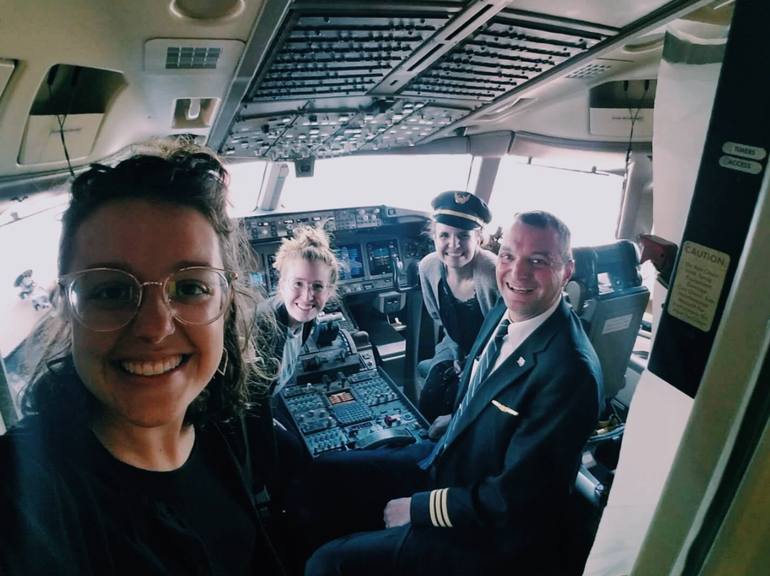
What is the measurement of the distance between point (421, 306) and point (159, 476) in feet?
11.7

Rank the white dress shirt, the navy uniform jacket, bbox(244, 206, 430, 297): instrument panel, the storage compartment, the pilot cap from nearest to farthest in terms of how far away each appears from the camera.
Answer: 1. the storage compartment
2. the navy uniform jacket
3. the white dress shirt
4. the pilot cap
5. bbox(244, 206, 430, 297): instrument panel

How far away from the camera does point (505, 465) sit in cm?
185

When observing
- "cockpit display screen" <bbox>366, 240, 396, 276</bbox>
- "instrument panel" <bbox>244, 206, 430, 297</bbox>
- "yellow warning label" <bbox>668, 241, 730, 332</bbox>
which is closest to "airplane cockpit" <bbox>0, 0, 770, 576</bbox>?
"yellow warning label" <bbox>668, 241, 730, 332</bbox>

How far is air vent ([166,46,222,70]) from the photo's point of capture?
3.59 feet

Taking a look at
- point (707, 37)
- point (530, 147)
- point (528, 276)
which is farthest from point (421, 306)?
point (707, 37)

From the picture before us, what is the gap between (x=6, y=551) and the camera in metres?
0.60

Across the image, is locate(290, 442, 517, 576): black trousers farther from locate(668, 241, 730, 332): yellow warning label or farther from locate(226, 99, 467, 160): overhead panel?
locate(226, 99, 467, 160): overhead panel

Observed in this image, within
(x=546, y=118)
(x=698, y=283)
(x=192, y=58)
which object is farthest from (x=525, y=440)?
(x=546, y=118)

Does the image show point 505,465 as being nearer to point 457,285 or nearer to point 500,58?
point 500,58

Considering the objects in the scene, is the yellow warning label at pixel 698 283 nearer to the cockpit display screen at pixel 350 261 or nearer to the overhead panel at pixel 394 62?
the overhead panel at pixel 394 62

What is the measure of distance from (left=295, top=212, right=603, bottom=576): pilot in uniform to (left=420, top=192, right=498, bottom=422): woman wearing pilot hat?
3.15 ft

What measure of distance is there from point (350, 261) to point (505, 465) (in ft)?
9.04

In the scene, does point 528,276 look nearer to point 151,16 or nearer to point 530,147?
point 151,16

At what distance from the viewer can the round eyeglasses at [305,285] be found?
8.86 feet
